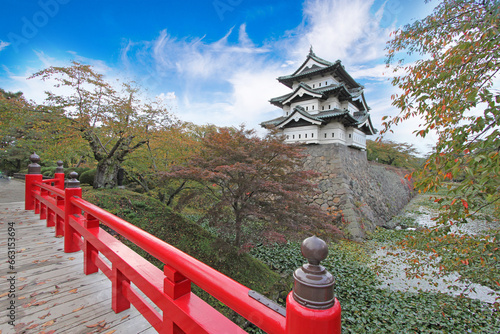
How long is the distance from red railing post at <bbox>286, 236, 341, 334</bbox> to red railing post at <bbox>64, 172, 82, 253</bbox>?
314cm

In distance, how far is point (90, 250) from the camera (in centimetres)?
247

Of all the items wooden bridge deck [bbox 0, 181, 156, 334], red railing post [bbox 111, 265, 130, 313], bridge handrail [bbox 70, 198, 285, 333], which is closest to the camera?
bridge handrail [bbox 70, 198, 285, 333]

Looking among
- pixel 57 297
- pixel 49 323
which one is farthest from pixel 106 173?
pixel 49 323

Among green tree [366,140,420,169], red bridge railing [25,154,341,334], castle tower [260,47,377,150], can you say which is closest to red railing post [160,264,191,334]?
red bridge railing [25,154,341,334]

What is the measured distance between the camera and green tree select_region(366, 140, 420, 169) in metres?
21.7

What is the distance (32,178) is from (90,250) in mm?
3961

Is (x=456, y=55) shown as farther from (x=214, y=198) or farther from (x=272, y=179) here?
(x=214, y=198)

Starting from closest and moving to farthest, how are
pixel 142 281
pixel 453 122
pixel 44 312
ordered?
pixel 142 281 < pixel 44 312 < pixel 453 122

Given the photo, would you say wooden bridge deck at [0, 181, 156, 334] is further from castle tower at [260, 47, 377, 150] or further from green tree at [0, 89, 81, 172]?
castle tower at [260, 47, 377, 150]

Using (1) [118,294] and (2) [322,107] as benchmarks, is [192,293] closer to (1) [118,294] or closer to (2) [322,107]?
(1) [118,294]

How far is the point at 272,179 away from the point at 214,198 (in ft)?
5.31

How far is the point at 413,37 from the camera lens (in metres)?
3.14

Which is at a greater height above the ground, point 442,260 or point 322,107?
point 322,107

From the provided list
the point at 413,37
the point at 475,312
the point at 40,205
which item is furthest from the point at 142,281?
the point at 475,312
